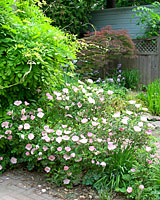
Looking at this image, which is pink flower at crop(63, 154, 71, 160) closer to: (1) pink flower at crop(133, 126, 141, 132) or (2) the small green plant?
(1) pink flower at crop(133, 126, 141, 132)

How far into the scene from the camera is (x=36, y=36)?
3.16 meters

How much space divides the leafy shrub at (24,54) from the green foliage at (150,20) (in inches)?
248

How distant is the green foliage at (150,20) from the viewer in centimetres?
898

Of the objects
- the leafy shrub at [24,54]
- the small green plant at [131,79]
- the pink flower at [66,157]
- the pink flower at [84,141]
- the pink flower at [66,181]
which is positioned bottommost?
the small green plant at [131,79]

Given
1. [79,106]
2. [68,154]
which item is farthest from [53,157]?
[79,106]

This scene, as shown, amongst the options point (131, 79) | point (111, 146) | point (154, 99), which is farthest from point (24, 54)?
point (131, 79)

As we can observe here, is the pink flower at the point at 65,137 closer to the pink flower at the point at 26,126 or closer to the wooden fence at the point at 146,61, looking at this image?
the pink flower at the point at 26,126

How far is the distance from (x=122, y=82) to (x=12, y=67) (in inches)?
216

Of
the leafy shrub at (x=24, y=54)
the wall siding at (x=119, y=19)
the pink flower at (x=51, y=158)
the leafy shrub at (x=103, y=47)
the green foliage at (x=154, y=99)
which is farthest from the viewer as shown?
the wall siding at (x=119, y=19)

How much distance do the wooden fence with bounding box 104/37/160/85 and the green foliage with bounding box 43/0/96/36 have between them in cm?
182

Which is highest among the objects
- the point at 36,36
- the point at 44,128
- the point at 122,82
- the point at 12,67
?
the point at 36,36

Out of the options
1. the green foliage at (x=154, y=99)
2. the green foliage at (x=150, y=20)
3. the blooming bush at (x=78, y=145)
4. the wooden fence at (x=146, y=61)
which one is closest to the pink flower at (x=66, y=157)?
the blooming bush at (x=78, y=145)

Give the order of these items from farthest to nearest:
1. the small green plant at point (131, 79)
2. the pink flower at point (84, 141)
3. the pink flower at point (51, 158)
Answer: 1. the small green plant at point (131, 79)
2. the pink flower at point (51, 158)
3. the pink flower at point (84, 141)

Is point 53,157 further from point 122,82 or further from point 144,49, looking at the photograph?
point 144,49
